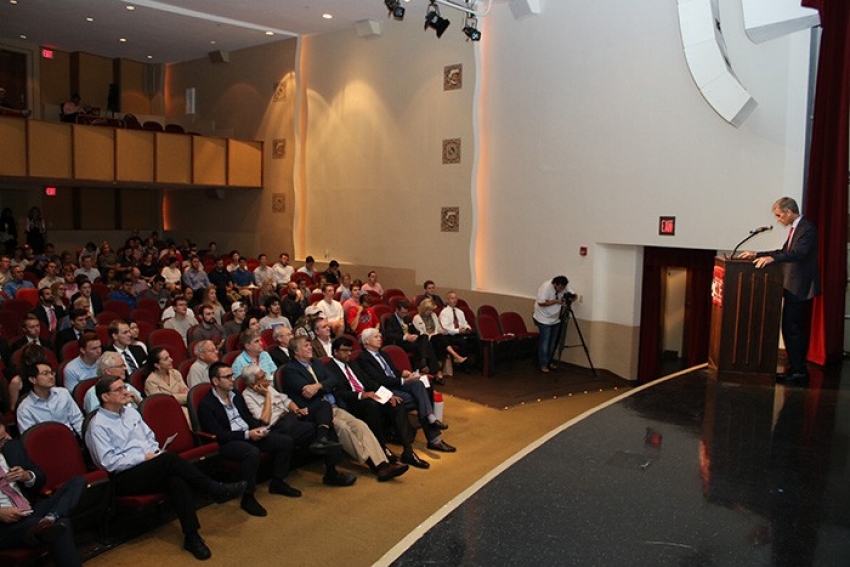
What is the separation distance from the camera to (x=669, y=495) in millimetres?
3248

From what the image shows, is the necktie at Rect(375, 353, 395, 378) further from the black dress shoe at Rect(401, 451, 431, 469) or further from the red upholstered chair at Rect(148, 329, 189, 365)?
the red upholstered chair at Rect(148, 329, 189, 365)

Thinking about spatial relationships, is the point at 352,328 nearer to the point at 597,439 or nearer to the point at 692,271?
the point at 692,271

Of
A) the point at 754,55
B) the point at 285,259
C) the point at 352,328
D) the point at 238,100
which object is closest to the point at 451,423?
the point at 352,328

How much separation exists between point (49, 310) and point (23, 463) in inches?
147

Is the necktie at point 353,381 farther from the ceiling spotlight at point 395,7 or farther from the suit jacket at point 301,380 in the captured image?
the ceiling spotlight at point 395,7

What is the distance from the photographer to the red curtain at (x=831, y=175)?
19.4ft

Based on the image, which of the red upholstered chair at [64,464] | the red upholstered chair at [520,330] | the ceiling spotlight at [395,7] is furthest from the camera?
the red upholstered chair at [520,330]

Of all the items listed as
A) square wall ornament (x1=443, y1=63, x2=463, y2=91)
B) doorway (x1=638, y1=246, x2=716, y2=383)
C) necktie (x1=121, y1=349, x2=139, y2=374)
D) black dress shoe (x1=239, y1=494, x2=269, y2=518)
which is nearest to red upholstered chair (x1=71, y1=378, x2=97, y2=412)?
necktie (x1=121, y1=349, x2=139, y2=374)

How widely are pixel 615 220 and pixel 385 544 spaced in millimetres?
5454

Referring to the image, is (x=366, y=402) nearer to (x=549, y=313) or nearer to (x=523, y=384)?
(x=523, y=384)

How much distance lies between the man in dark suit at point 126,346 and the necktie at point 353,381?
63.4 inches

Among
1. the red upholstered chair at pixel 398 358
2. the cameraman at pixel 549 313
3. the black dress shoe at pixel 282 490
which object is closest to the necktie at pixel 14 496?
the black dress shoe at pixel 282 490

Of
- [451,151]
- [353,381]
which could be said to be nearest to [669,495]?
[353,381]

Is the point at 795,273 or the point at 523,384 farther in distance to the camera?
the point at 523,384
